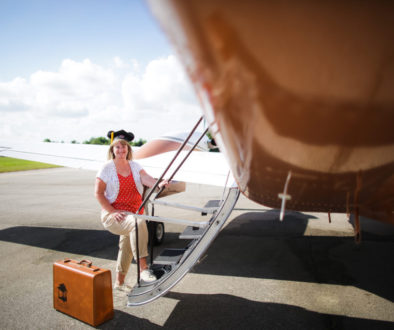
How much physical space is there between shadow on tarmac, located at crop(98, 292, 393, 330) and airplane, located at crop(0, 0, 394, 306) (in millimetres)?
2241

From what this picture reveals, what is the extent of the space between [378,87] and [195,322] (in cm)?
301

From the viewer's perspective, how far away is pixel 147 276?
11.1 feet

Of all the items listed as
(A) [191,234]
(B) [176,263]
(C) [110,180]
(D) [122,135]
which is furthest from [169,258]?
(D) [122,135]

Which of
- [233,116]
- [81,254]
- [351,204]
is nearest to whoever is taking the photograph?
[233,116]

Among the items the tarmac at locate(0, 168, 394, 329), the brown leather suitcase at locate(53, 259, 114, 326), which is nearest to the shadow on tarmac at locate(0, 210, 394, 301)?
the tarmac at locate(0, 168, 394, 329)

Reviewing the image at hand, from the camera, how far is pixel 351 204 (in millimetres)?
1869

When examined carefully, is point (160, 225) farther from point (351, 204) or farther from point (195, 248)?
point (351, 204)

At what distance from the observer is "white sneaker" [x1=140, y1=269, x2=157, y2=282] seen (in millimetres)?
3347

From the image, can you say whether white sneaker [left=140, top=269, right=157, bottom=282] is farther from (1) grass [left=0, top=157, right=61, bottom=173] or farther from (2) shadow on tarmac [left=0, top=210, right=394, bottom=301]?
(1) grass [left=0, top=157, right=61, bottom=173]

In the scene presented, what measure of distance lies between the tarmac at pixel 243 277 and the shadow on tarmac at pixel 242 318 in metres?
0.01

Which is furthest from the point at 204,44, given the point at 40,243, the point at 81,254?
the point at 40,243

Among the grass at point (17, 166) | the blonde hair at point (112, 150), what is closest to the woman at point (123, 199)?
the blonde hair at point (112, 150)

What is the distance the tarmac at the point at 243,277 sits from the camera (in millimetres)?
3137

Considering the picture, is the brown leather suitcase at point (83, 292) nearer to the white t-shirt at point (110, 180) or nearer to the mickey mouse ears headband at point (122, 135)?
the white t-shirt at point (110, 180)
